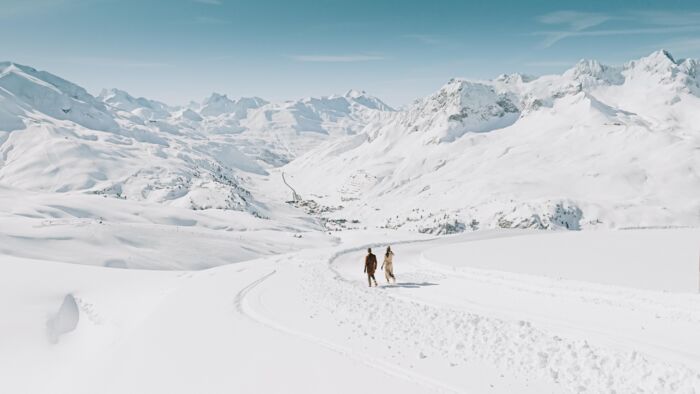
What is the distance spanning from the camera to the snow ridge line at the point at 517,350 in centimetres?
1131

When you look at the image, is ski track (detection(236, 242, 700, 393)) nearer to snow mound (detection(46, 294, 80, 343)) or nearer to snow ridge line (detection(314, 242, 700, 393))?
snow ridge line (detection(314, 242, 700, 393))

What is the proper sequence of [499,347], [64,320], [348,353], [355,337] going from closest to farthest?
[499,347] → [348,353] → [355,337] → [64,320]

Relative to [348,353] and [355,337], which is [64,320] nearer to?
[355,337]

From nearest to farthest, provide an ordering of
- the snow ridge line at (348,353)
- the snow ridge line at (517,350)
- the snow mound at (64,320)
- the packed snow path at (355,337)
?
1. the snow ridge line at (517,350)
2. the snow ridge line at (348,353)
3. the packed snow path at (355,337)
4. the snow mound at (64,320)

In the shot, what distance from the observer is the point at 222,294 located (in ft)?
78.0

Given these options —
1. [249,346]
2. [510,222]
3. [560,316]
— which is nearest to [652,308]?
[560,316]

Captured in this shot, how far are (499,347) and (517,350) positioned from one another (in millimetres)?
540

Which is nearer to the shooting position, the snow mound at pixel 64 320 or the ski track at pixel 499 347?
the ski track at pixel 499 347

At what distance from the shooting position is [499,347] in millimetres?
13797

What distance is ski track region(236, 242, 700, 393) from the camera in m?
11.4

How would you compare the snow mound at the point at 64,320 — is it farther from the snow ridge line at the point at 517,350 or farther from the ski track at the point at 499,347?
the snow ridge line at the point at 517,350

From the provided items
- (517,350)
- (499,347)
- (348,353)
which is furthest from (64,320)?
(517,350)

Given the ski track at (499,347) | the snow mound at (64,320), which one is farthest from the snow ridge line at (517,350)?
the snow mound at (64,320)

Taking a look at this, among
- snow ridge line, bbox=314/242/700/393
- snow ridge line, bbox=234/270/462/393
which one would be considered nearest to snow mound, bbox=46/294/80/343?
snow ridge line, bbox=234/270/462/393
